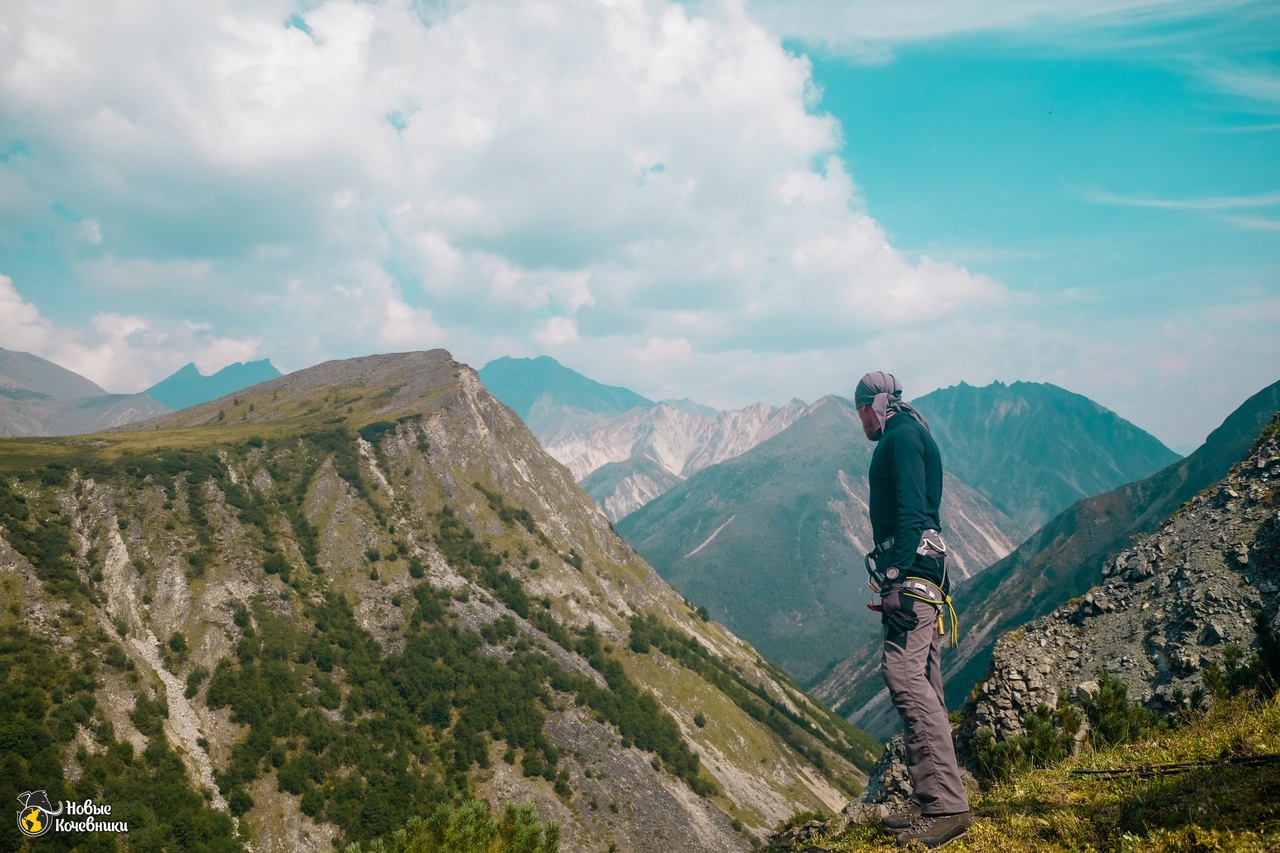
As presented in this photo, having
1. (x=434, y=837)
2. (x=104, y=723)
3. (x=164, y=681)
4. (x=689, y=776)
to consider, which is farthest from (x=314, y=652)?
(x=434, y=837)

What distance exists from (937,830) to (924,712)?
62.9 inches

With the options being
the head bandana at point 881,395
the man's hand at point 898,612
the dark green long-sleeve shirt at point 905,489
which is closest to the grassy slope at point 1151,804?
the man's hand at point 898,612

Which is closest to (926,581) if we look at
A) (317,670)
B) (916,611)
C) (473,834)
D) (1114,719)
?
(916,611)

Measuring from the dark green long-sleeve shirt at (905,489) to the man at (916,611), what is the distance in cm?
2

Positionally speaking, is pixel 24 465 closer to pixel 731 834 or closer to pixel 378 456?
pixel 378 456

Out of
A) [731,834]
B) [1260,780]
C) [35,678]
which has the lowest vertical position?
[731,834]

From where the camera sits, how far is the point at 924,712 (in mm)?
10992

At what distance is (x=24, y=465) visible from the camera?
13475 centimetres

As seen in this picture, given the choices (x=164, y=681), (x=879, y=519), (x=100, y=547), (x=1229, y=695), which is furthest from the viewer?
(x=100, y=547)

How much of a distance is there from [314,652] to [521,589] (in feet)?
195

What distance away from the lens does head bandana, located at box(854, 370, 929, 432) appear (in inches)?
509

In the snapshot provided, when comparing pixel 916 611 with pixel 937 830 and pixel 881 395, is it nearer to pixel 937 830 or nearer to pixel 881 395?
pixel 937 830

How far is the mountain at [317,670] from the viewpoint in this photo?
104 meters

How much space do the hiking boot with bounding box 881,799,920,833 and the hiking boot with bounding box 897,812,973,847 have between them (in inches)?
13.0
